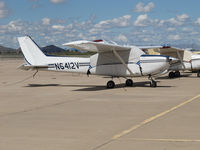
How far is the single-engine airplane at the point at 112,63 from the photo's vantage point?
725 inches

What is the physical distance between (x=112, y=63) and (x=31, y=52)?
4940 mm

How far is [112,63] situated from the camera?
62.6ft

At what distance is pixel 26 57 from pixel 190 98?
10558mm

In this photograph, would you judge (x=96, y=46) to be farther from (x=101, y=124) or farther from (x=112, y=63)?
(x=101, y=124)

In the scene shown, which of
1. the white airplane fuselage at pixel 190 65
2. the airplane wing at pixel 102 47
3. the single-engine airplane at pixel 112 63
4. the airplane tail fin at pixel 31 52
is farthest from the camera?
the white airplane fuselage at pixel 190 65

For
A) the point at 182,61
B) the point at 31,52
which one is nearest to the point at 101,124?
the point at 31,52

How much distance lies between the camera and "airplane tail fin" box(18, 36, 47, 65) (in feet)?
68.0

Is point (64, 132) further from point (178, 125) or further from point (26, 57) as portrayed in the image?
point (26, 57)

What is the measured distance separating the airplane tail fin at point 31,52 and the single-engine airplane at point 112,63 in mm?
289

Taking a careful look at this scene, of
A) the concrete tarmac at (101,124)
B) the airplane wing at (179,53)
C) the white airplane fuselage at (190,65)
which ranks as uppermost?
the airplane wing at (179,53)

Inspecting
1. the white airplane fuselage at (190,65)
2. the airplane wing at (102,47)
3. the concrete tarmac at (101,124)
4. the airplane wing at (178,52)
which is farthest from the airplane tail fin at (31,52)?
the white airplane fuselage at (190,65)

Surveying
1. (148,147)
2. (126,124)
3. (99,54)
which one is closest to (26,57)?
(99,54)

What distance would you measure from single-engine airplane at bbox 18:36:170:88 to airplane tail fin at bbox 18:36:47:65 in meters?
0.29

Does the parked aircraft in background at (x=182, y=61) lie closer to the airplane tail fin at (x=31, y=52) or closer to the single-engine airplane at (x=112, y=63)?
the single-engine airplane at (x=112, y=63)
